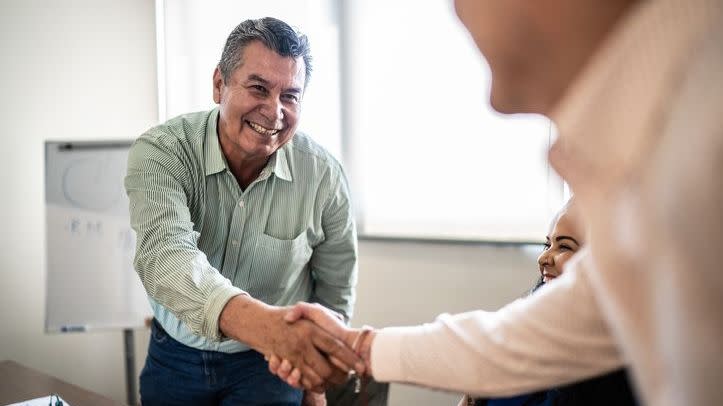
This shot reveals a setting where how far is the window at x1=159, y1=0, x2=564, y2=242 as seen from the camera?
10.00 feet

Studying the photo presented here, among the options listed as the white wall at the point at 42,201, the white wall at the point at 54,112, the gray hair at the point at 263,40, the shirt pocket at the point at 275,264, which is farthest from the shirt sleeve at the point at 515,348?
the white wall at the point at 54,112

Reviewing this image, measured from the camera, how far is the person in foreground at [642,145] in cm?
55

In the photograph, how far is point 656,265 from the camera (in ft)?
1.91

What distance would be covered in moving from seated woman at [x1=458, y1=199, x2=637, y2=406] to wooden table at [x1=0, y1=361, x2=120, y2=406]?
113 centimetres

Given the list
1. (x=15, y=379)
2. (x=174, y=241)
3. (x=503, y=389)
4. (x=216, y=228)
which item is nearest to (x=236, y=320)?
(x=174, y=241)

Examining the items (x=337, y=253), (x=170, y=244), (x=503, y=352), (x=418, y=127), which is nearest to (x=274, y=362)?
(x=170, y=244)

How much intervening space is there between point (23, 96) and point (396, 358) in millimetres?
3154

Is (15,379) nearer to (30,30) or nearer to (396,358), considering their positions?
(396,358)

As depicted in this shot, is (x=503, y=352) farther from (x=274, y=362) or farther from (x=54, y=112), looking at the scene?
(x=54, y=112)

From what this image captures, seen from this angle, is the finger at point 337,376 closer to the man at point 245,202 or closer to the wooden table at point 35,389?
the man at point 245,202

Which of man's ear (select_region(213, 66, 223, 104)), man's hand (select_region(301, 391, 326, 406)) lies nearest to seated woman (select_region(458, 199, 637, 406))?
man's hand (select_region(301, 391, 326, 406))

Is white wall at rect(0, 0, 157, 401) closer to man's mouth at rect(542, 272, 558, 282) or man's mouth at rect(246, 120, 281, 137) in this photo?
man's mouth at rect(246, 120, 281, 137)

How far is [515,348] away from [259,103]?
128cm

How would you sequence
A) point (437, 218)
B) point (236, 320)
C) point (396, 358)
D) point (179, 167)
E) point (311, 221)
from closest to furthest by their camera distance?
point (396, 358), point (236, 320), point (179, 167), point (311, 221), point (437, 218)
